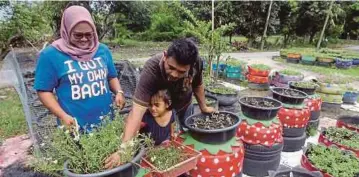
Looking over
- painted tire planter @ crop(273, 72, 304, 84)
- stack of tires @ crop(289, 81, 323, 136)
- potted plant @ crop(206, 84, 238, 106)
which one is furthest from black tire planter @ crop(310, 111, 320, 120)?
painted tire planter @ crop(273, 72, 304, 84)

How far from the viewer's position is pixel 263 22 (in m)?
13.9

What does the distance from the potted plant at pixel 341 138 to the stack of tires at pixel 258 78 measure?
3.67m

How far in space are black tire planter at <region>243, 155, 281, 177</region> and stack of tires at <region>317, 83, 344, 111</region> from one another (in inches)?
105

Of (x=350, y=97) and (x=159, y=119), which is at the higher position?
(x=159, y=119)

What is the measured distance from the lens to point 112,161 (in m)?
1.15

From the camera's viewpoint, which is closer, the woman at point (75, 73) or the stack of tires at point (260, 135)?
the woman at point (75, 73)

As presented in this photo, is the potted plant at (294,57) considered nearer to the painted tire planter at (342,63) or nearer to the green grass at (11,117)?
the painted tire planter at (342,63)

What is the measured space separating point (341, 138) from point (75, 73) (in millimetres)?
2433

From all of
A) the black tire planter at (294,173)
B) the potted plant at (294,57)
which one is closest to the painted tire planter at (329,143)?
the black tire planter at (294,173)

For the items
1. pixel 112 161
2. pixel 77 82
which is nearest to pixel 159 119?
pixel 77 82

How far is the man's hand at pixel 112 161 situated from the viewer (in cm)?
114

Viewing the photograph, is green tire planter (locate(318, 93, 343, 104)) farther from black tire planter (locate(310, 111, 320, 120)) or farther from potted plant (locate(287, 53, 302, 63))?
potted plant (locate(287, 53, 302, 63))

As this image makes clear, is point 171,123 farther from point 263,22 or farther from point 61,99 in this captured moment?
point 263,22

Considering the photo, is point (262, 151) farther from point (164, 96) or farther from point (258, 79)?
point (258, 79)
